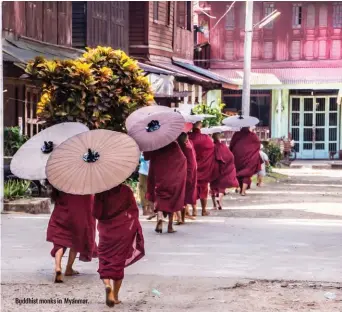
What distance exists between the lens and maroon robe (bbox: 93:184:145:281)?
26.5 feet

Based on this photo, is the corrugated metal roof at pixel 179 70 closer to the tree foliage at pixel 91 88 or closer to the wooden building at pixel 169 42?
the wooden building at pixel 169 42

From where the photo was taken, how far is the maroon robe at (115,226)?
8.06m

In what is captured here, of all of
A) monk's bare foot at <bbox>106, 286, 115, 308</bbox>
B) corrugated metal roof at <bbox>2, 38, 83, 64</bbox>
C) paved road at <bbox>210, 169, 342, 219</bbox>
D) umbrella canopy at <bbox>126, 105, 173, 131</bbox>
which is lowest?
paved road at <bbox>210, 169, 342, 219</bbox>

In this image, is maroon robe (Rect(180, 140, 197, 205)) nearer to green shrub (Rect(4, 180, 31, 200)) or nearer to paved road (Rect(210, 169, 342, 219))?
paved road (Rect(210, 169, 342, 219))

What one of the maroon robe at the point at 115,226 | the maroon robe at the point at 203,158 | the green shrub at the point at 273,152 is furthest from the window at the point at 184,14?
the maroon robe at the point at 115,226

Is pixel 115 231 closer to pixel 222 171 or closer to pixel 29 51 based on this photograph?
pixel 222 171

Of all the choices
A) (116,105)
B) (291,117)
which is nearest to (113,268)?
(116,105)

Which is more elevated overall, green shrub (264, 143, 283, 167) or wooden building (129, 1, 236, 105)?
wooden building (129, 1, 236, 105)

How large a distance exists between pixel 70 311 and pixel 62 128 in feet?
7.10

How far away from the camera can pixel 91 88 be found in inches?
666

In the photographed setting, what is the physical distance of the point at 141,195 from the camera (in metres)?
16.1

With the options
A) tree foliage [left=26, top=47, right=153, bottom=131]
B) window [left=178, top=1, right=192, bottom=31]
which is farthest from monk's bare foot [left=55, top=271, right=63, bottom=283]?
window [left=178, top=1, right=192, bottom=31]

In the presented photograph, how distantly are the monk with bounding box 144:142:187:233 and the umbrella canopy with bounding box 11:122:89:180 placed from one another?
11.3 ft

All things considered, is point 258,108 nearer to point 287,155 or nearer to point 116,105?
point 287,155
